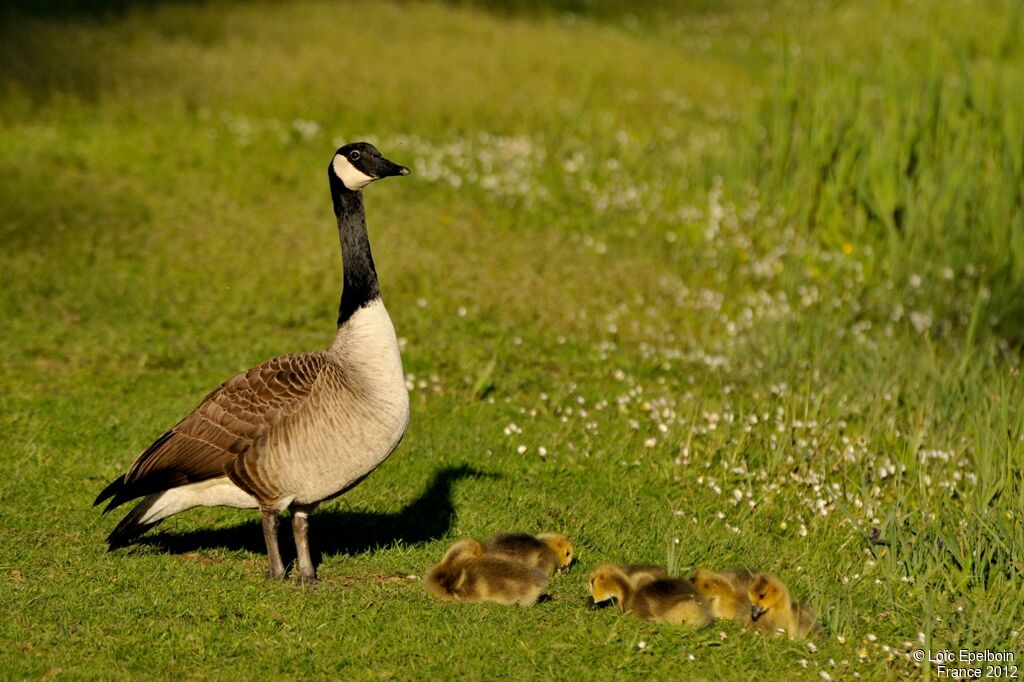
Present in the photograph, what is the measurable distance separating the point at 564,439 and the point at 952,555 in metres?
2.86

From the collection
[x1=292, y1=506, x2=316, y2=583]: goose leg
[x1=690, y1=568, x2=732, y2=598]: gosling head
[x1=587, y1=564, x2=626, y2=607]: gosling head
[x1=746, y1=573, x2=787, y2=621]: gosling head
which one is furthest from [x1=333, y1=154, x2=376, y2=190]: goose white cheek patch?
[x1=746, y1=573, x2=787, y2=621]: gosling head

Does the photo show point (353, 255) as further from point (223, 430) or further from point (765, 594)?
point (765, 594)

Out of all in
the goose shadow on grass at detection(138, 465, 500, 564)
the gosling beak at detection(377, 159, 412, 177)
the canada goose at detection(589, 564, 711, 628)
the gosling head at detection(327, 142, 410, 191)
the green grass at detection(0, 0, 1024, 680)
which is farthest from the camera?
the goose shadow on grass at detection(138, 465, 500, 564)

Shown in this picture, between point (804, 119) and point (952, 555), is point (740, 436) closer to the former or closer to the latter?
point (952, 555)

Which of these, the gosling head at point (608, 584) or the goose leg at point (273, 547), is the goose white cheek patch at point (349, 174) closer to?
the goose leg at point (273, 547)

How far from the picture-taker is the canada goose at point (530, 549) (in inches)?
272

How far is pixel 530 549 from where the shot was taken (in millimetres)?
6934

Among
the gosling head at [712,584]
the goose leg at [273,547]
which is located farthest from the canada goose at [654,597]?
the goose leg at [273,547]

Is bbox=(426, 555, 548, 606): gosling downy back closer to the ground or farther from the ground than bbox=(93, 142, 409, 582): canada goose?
closer to the ground

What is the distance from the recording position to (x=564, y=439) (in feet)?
30.2

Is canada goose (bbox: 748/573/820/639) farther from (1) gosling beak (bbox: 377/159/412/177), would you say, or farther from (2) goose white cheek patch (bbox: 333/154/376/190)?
(2) goose white cheek patch (bbox: 333/154/376/190)

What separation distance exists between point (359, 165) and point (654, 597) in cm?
285

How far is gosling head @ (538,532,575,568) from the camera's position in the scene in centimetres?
711

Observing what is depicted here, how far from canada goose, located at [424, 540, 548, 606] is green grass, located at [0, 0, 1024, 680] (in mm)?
142
